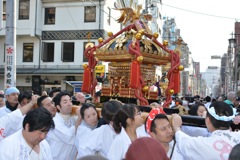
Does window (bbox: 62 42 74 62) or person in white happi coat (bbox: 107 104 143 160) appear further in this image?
window (bbox: 62 42 74 62)

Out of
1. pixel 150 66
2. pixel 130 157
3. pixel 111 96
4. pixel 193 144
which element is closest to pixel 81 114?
pixel 193 144

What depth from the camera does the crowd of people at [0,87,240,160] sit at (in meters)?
2.85

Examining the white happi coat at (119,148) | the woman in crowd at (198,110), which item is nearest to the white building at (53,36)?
the woman in crowd at (198,110)

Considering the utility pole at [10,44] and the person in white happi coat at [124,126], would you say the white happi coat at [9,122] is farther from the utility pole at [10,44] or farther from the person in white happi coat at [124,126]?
the utility pole at [10,44]

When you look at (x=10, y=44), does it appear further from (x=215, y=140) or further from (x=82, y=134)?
(x=215, y=140)

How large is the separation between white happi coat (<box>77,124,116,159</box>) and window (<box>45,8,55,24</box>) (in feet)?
61.5

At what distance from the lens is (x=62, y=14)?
2128 centimetres

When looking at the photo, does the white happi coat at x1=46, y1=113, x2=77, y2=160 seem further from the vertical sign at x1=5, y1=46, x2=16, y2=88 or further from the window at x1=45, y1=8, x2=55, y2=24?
the window at x1=45, y1=8, x2=55, y2=24

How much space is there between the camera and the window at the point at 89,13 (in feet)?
68.3

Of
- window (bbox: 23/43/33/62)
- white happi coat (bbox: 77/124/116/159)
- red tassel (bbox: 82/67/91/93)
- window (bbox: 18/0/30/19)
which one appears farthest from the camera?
window (bbox: 23/43/33/62)

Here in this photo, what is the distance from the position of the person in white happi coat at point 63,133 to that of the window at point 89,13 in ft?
55.8

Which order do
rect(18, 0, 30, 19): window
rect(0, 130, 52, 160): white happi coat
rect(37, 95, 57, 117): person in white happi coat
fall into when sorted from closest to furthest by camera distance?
rect(0, 130, 52, 160): white happi coat, rect(37, 95, 57, 117): person in white happi coat, rect(18, 0, 30, 19): window

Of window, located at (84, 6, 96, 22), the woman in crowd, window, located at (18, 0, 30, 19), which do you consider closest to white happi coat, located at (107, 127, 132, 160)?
the woman in crowd

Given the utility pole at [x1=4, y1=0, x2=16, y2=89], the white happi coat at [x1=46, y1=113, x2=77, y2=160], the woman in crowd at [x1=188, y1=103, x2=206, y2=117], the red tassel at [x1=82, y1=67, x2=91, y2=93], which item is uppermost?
the utility pole at [x1=4, y1=0, x2=16, y2=89]
